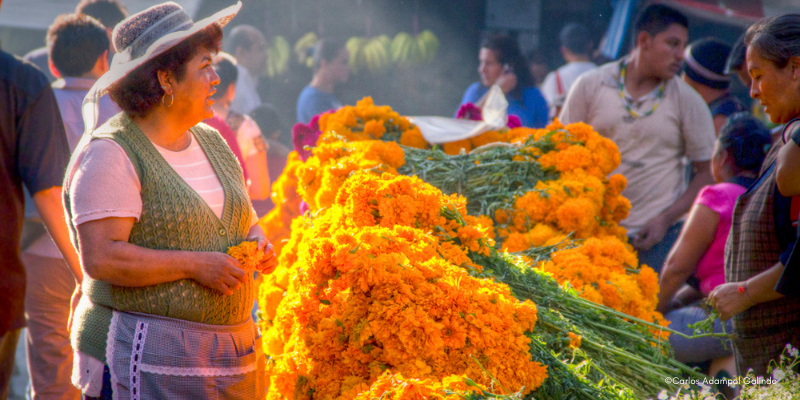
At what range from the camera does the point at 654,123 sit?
13.0 ft

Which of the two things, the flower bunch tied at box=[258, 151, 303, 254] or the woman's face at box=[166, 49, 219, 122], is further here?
the flower bunch tied at box=[258, 151, 303, 254]

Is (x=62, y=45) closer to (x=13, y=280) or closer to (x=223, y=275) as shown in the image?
(x=13, y=280)

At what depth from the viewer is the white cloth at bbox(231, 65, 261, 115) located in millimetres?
6457

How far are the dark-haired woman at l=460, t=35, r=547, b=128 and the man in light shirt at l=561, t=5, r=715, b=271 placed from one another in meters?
1.43

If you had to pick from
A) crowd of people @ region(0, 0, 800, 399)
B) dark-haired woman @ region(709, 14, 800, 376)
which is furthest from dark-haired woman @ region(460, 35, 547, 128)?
dark-haired woman @ region(709, 14, 800, 376)

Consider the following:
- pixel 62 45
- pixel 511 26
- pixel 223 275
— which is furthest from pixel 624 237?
pixel 511 26

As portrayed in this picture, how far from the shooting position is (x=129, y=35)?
6.35 ft

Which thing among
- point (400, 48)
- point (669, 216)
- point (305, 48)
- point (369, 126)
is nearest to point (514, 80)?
point (669, 216)

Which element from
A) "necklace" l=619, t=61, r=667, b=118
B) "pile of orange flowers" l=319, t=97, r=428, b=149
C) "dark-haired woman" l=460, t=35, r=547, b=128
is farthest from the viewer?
"dark-haired woman" l=460, t=35, r=547, b=128

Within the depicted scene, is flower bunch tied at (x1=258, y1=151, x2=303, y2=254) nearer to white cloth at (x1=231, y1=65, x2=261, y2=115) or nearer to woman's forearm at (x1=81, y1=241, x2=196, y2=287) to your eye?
woman's forearm at (x1=81, y1=241, x2=196, y2=287)

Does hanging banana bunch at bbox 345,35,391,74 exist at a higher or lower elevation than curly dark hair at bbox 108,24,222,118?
lower

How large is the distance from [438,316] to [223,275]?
26.4 inches

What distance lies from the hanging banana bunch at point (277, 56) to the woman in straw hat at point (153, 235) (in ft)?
21.6

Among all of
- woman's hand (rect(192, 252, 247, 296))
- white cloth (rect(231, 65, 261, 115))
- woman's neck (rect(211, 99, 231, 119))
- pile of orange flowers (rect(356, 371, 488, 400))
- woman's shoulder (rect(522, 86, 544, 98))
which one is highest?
woman's hand (rect(192, 252, 247, 296))
